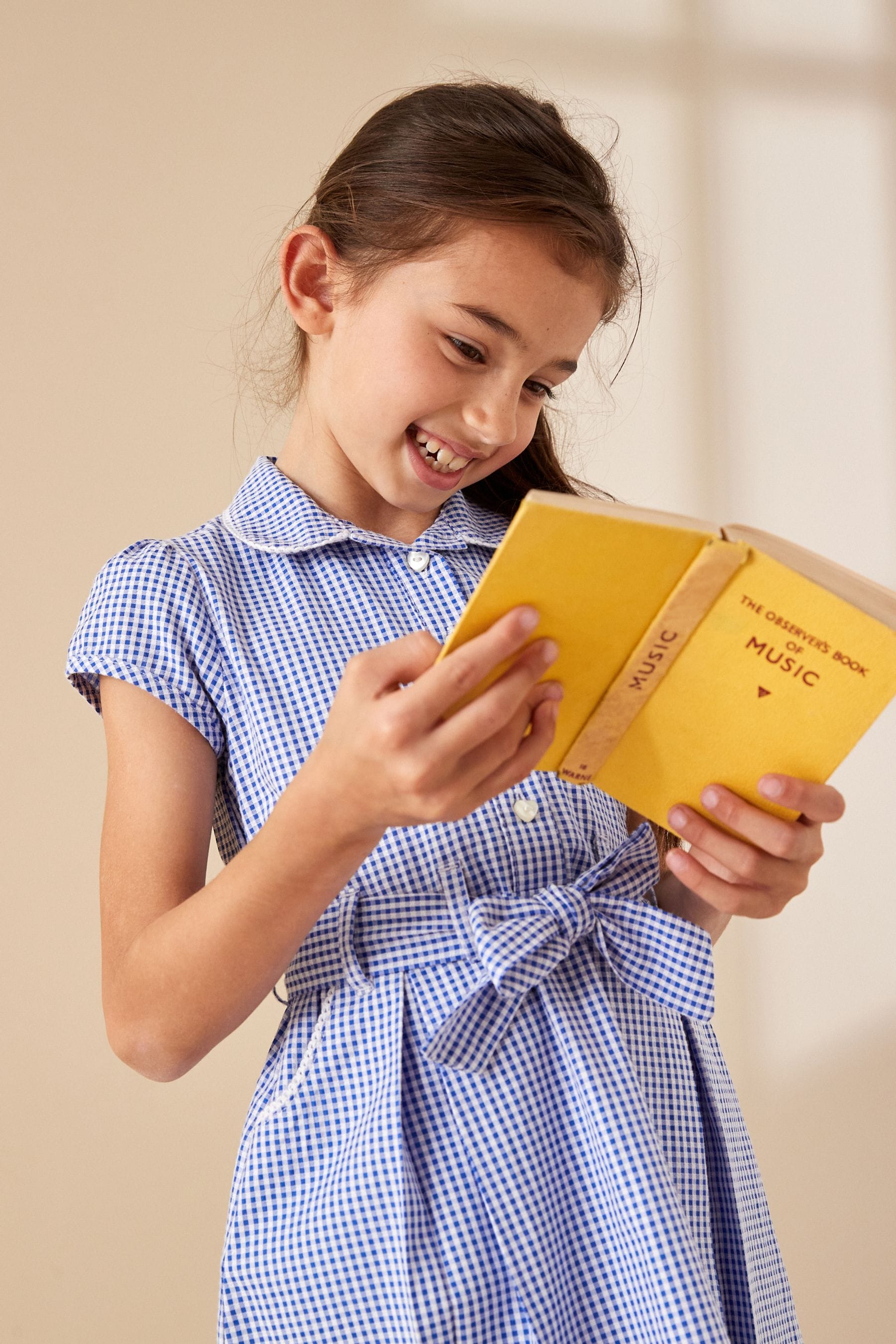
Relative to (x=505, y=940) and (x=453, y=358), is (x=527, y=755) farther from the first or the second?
(x=453, y=358)

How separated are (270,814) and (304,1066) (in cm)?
15

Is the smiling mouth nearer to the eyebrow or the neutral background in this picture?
the eyebrow

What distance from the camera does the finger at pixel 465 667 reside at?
0.49m

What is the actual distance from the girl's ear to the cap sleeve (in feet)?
0.65

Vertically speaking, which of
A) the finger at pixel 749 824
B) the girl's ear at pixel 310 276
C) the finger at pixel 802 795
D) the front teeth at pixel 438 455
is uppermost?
the girl's ear at pixel 310 276

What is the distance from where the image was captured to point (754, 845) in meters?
0.63

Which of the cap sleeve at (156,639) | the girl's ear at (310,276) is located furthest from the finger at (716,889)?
the girl's ear at (310,276)

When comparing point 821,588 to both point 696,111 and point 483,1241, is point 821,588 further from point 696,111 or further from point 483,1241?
point 696,111

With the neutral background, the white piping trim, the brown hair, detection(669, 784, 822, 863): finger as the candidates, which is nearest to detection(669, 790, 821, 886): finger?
detection(669, 784, 822, 863): finger

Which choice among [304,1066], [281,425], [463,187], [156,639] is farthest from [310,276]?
[281,425]

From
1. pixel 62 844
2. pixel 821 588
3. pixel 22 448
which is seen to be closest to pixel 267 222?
pixel 22 448

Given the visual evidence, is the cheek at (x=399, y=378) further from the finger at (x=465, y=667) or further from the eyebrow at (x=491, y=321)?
the finger at (x=465, y=667)

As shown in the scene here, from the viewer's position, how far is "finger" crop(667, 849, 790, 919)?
66 centimetres

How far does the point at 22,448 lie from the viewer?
1.29 metres
